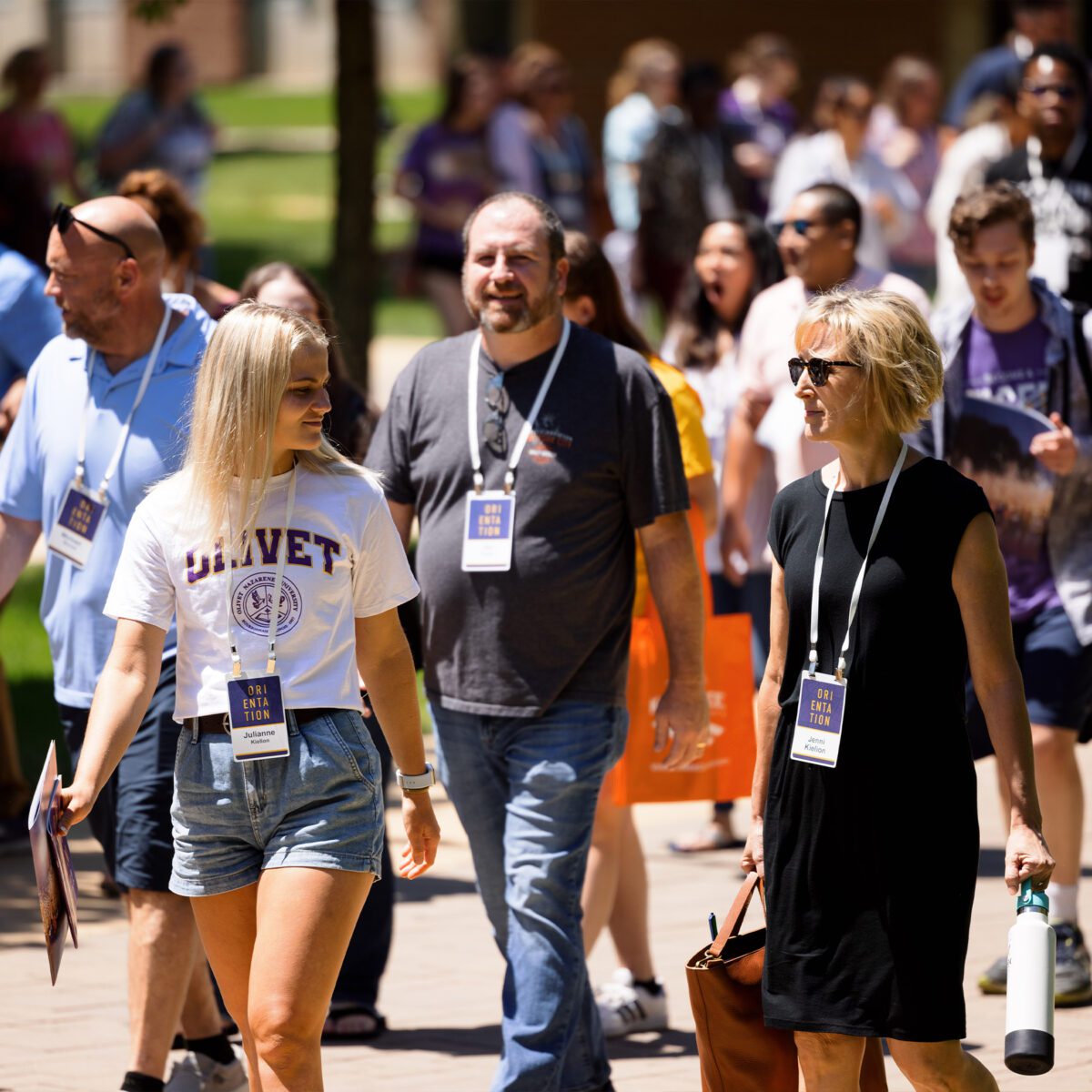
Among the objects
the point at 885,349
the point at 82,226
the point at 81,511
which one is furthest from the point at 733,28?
the point at 885,349

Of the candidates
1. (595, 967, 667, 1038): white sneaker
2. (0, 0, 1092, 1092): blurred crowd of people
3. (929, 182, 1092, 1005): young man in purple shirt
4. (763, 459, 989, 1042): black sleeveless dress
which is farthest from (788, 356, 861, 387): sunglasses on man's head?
(595, 967, 667, 1038): white sneaker

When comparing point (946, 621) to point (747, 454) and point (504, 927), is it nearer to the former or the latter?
point (504, 927)

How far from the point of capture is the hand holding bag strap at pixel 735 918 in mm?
4402

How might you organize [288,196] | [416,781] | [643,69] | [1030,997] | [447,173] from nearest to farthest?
[1030,997] < [416,781] < [447,173] < [643,69] < [288,196]

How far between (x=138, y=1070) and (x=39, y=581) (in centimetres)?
816

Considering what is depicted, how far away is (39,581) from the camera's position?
12891mm

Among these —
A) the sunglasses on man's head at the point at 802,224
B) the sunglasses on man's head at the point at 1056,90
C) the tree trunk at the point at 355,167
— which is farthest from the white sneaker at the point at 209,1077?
the tree trunk at the point at 355,167

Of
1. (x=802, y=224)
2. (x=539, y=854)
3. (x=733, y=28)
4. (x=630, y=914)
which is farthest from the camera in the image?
(x=733, y=28)

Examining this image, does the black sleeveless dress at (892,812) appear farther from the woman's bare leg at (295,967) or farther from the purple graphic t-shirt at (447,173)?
the purple graphic t-shirt at (447,173)

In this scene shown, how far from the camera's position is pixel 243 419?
171 inches

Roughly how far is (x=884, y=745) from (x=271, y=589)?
124cm

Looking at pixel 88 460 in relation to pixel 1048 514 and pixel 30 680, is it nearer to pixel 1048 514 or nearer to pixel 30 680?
Result: pixel 1048 514

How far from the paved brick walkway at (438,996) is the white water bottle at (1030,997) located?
1.54 m

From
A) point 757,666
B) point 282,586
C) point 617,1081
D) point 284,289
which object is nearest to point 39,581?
point 757,666
